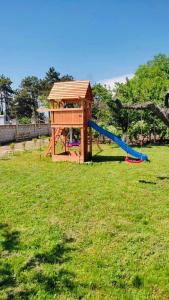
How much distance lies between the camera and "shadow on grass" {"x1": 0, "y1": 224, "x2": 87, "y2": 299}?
4.22 m

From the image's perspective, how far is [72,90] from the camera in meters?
16.3

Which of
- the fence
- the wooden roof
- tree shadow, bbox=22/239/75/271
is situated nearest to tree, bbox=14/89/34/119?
the fence

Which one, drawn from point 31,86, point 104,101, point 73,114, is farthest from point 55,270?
point 31,86

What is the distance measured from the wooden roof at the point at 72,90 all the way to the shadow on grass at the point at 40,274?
37.0 ft

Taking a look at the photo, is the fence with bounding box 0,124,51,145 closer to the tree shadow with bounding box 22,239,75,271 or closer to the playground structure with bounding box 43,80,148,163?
the playground structure with bounding box 43,80,148,163

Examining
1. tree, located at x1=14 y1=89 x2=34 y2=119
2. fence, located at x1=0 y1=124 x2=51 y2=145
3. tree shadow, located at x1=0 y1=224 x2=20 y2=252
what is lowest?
tree shadow, located at x1=0 y1=224 x2=20 y2=252

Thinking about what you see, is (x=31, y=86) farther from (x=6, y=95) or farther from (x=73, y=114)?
(x=73, y=114)

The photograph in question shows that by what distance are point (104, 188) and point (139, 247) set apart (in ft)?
14.3

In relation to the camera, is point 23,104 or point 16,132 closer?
point 16,132

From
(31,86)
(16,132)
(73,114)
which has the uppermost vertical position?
(31,86)

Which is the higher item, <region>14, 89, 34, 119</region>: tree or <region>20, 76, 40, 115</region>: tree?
<region>20, 76, 40, 115</region>: tree

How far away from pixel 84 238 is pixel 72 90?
37.8ft

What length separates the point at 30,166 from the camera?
14.3 m

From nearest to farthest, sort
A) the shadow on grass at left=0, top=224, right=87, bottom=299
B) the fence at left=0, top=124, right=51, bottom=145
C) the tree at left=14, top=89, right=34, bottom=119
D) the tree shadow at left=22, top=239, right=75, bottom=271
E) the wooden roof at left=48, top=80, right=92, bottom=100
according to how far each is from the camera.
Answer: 1. the shadow on grass at left=0, top=224, right=87, bottom=299
2. the tree shadow at left=22, top=239, right=75, bottom=271
3. the wooden roof at left=48, top=80, right=92, bottom=100
4. the fence at left=0, top=124, right=51, bottom=145
5. the tree at left=14, top=89, right=34, bottom=119
